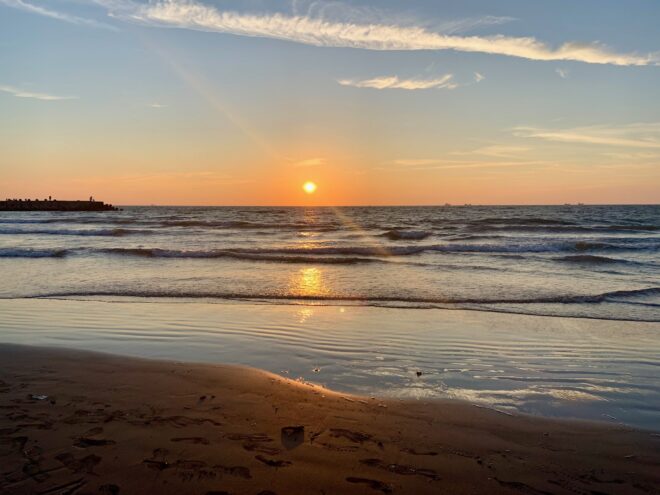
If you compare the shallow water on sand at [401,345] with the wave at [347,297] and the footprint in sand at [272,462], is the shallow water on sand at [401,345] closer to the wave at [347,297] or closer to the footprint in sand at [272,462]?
the wave at [347,297]

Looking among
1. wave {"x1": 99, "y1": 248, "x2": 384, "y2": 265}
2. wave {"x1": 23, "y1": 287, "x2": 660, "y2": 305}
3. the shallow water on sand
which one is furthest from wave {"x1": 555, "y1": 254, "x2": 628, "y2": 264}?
the shallow water on sand

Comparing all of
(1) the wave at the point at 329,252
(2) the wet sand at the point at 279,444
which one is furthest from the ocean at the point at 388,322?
(1) the wave at the point at 329,252

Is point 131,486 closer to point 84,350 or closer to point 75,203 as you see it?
point 84,350

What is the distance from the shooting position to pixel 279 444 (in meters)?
4.18

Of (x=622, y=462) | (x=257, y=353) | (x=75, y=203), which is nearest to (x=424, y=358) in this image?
(x=257, y=353)

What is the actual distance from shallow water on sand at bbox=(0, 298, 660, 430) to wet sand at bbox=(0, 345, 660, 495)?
0.71 metres

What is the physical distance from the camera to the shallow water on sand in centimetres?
582

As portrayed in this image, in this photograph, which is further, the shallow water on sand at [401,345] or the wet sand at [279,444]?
the shallow water on sand at [401,345]

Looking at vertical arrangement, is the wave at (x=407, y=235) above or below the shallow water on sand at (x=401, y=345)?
above

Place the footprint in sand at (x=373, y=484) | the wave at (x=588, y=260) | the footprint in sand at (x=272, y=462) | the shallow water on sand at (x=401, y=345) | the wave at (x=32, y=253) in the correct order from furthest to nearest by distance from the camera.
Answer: the wave at (x=32, y=253) < the wave at (x=588, y=260) < the shallow water on sand at (x=401, y=345) < the footprint in sand at (x=272, y=462) < the footprint in sand at (x=373, y=484)

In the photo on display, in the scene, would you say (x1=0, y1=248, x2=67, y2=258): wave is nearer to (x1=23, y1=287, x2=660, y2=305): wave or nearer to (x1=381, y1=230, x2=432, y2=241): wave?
(x1=23, y1=287, x2=660, y2=305): wave

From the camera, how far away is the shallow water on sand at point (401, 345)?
19.1 ft

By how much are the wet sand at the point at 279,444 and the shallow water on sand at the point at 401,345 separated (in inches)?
27.8

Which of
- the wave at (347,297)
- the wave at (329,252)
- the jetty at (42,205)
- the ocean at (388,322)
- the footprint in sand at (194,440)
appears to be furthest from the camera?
the jetty at (42,205)
